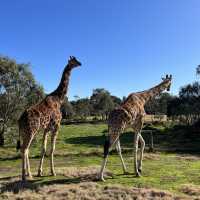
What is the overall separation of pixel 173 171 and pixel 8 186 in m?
6.58

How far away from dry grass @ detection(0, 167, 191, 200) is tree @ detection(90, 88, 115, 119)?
3270 inches

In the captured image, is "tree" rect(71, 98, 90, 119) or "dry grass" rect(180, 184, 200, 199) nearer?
"dry grass" rect(180, 184, 200, 199)

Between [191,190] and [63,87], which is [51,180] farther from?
[191,190]

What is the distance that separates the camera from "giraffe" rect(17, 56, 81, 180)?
13.7 meters

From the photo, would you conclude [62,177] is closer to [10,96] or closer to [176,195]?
[176,195]

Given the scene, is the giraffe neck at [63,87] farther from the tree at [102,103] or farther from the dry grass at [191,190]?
the tree at [102,103]

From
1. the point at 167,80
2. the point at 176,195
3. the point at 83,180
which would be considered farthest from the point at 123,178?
the point at 167,80

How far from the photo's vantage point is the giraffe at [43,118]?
13.7 meters

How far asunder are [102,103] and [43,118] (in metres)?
88.3

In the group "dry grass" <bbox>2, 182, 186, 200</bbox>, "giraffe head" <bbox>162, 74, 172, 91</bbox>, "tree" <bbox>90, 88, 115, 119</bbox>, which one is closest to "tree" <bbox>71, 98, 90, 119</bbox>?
"tree" <bbox>90, 88, 115, 119</bbox>

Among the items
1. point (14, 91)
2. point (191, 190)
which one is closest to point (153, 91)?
point (191, 190)

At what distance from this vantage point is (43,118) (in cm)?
1416

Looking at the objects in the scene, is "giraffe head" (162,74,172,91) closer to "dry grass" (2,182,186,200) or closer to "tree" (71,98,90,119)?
"dry grass" (2,182,186,200)

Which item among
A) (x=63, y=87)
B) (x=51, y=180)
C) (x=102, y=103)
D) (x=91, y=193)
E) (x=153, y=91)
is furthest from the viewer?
(x=102, y=103)
